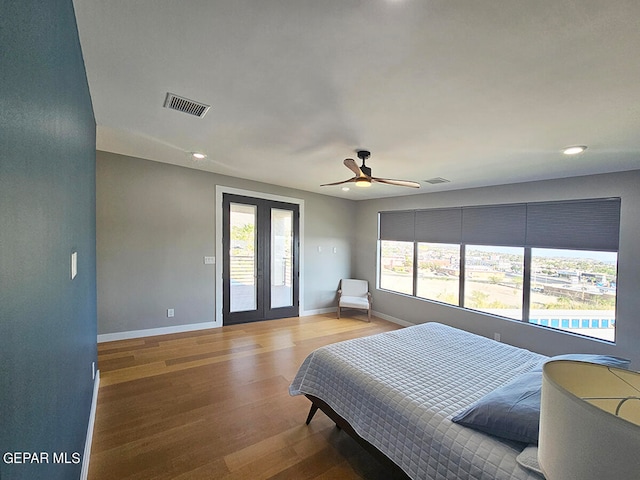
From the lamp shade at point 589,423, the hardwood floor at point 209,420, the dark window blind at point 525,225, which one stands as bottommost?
the hardwood floor at point 209,420

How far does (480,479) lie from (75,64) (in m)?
2.77

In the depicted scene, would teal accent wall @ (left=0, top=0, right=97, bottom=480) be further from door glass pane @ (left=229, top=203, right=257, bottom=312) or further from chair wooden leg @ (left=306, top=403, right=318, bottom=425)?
door glass pane @ (left=229, top=203, right=257, bottom=312)

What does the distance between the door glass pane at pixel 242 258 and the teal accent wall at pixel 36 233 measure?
3386mm

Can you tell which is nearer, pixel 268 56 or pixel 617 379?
pixel 617 379

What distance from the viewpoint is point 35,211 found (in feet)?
2.55

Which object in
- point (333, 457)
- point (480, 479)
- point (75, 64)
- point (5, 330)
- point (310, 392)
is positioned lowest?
point (333, 457)

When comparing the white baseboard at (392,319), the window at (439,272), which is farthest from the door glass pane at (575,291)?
the white baseboard at (392,319)

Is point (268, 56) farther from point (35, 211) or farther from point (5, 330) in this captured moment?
point (5, 330)

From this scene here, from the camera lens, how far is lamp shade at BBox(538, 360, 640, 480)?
0.49m

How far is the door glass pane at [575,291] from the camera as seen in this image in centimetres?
317

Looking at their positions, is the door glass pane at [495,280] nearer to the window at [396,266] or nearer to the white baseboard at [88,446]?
the window at [396,266]

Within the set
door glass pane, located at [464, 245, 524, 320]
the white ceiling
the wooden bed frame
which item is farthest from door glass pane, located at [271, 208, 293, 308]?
door glass pane, located at [464, 245, 524, 320]

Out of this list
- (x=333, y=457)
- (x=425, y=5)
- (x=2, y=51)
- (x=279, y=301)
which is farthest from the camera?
(x=279, y=301)

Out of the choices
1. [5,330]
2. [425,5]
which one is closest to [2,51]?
[5,330]
